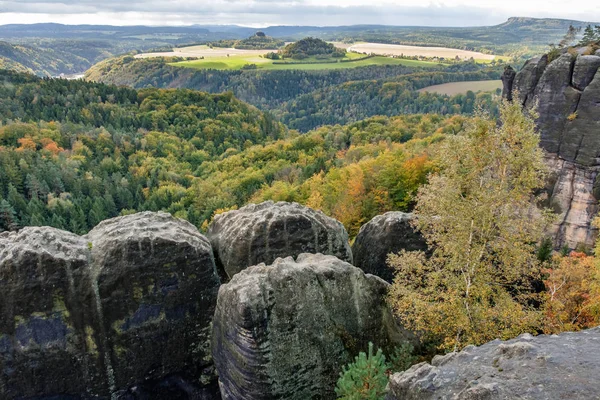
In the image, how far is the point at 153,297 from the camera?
19750mm

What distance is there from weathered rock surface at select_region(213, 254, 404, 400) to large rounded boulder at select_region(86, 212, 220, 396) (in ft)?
8.35

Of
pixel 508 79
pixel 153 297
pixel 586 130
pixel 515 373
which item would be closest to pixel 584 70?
pixel 586 130

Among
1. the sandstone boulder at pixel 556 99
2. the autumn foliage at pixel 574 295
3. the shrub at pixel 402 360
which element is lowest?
the autumn foliage at pixel 574 295

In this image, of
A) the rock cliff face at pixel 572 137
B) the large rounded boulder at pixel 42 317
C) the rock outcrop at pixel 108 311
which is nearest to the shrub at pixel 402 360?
the rock outcrop at pixel 108 311

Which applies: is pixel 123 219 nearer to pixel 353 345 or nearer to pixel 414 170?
pixel 353 345

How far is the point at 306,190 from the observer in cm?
6066

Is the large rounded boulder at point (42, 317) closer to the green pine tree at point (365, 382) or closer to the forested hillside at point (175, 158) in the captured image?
the green pine tree at point (365, 382)

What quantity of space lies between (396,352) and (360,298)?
2.64m

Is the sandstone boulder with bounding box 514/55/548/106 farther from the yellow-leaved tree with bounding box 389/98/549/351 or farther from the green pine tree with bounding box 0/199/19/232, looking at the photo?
the green pine tree with bounding box 0/199/19/232

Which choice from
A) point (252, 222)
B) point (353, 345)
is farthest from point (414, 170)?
point (353, 345)

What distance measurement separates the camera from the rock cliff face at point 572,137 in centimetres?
4094

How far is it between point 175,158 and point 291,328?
9479 cm

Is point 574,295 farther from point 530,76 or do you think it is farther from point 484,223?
point 530,76

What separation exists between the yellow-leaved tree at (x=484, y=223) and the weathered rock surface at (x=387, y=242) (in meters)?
9.20
